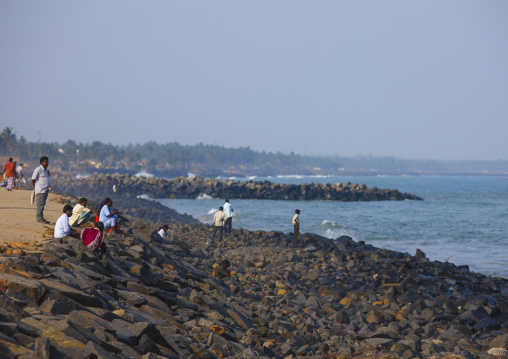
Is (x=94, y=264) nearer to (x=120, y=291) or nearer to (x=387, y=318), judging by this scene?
(x=120, y=291)

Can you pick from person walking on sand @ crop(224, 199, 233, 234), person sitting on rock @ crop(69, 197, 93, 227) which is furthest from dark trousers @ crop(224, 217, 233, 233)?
person sitting on rock @ crop(69, 197, 93, 227)

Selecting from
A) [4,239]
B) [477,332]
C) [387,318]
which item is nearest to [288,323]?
[387,318]

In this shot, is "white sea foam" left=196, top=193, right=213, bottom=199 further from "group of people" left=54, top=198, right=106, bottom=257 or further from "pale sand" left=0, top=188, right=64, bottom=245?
"group of people" left=54, top=198, right=106, bottom=257

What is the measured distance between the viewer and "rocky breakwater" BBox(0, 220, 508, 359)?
540 cm

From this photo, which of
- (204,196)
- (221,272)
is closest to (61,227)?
(221,272)

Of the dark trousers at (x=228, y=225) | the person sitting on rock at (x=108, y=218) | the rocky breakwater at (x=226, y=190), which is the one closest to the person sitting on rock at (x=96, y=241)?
the person sitting on rock at (x=108, y=218)

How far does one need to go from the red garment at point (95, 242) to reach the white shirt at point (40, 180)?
171 inches

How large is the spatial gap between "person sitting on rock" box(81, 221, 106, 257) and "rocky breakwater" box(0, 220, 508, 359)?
170mm

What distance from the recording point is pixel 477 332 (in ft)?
36.0

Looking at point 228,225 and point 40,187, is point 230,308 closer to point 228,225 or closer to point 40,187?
point 40,187

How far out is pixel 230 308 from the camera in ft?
29.9

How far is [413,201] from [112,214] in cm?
6621

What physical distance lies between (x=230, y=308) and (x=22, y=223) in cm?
666

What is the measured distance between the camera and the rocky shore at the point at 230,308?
5.41 meters
